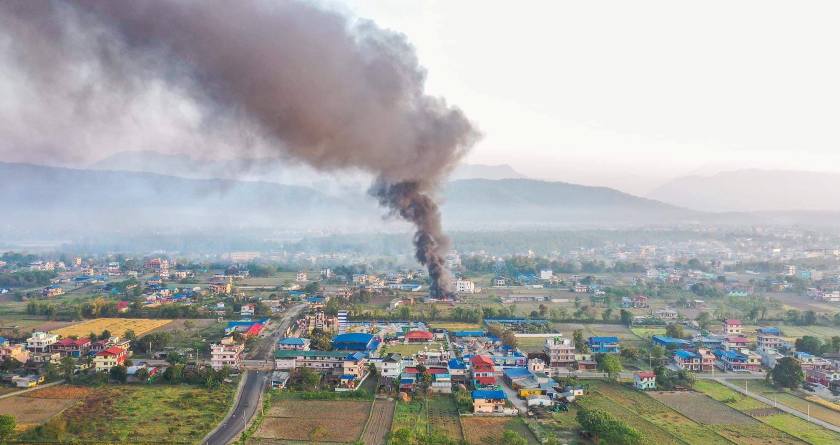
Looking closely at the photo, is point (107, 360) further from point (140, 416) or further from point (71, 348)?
point (140, 416)

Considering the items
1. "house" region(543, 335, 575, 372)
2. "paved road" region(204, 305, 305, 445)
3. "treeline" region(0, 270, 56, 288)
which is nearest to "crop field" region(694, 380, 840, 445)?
"house" region(543, 335, 575, 372)

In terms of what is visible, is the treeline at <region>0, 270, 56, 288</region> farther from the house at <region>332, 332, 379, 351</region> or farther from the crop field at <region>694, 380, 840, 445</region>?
the crop field at <region>694, 380, 840, 445</region>

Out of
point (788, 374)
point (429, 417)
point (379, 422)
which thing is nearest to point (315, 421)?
point (379, 422)

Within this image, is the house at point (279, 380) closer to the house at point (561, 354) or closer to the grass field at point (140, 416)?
the grass field at point (140, 416)

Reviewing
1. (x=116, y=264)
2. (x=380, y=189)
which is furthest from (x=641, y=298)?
(x=116, y=264)

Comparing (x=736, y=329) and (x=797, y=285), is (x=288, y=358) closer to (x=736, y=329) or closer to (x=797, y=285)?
(x=736, y=329)

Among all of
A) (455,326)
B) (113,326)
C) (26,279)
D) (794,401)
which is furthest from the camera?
(26,279)

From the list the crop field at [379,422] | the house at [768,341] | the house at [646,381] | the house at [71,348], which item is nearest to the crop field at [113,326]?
the house at [71,348]
